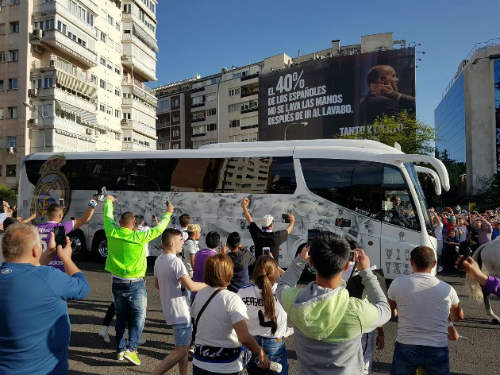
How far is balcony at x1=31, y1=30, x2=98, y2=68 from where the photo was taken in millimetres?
41375

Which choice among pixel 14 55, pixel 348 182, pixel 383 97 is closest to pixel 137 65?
pixel 14 55

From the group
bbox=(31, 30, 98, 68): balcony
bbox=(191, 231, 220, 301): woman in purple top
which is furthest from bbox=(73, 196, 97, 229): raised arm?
bbox=(31, 30, 98, 68): balcony

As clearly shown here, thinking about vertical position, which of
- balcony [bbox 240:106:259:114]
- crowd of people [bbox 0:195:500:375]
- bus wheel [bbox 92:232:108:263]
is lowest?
bus wheel [bbox 92:232:108:263]

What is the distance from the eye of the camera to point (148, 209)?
13852 millimetres

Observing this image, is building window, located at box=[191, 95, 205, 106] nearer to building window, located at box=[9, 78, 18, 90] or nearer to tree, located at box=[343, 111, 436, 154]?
building window, located at box=[9, 78, 18, 90]

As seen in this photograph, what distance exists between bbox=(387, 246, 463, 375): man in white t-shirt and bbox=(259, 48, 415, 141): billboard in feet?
136

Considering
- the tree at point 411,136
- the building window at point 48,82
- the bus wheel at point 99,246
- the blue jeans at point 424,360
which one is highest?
the building window at point 48,82

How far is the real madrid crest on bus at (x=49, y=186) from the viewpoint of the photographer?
15.1m

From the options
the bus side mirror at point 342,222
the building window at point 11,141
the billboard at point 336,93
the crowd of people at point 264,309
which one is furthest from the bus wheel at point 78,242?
the building window at point 11,141

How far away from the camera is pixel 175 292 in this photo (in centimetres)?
507

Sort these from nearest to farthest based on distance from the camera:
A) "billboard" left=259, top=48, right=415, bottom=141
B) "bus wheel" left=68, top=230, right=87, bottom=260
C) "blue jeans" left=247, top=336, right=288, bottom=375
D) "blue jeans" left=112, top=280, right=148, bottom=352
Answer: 1. "blue jeans" left=247, top=336, right=288, bottom=375
2. "blue jeans" left=112, top=280, right=148, bottom=352
3. "bus wheel" left=68, top=230, right=87, bottom=260
4. "billboard" left=259, top=48, right=415, bottom=141

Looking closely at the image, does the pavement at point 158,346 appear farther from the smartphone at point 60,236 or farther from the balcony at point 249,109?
the balcony at point 249,109

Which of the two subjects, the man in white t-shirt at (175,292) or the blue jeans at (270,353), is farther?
the man in white t-shirt at (175,292)

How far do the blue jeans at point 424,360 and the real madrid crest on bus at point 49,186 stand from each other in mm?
13651
